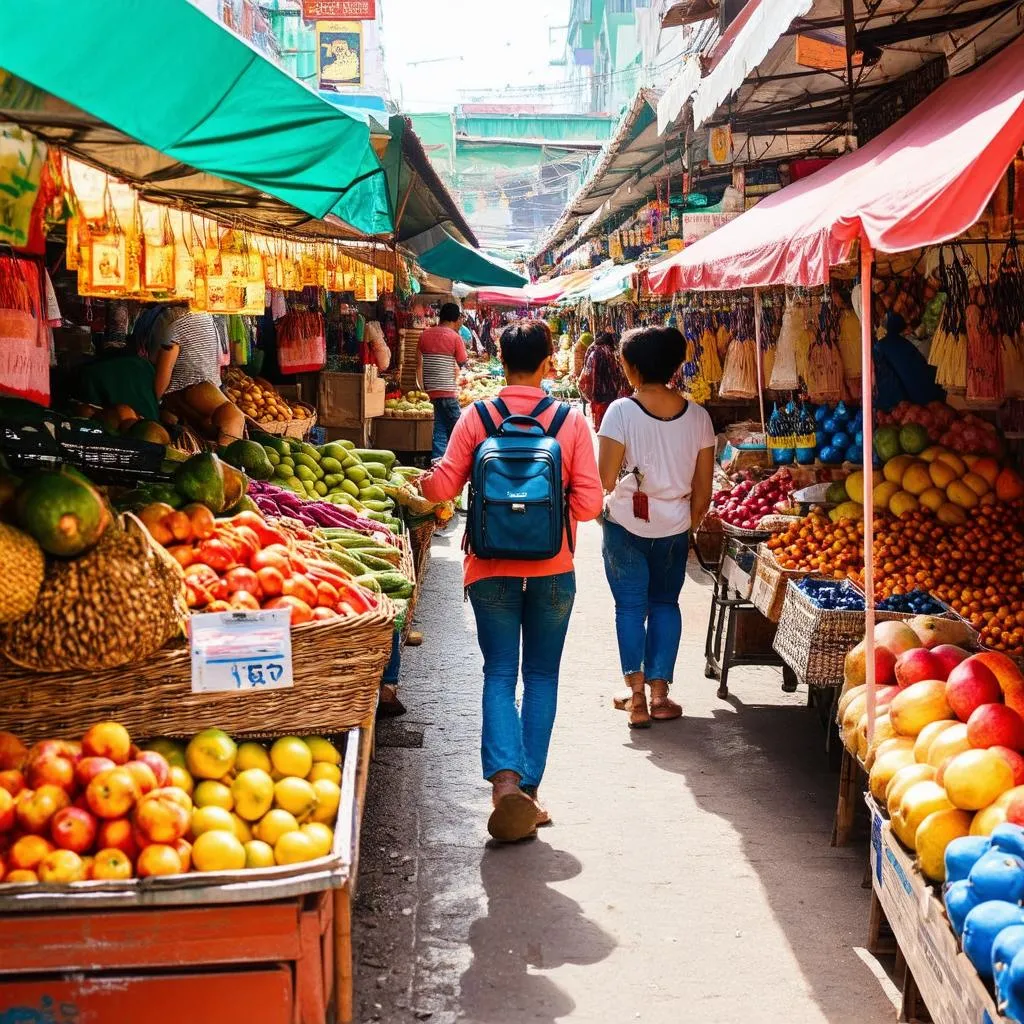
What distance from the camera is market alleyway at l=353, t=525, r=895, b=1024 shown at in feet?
11.8

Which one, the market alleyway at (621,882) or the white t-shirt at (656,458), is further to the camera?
the white t-shirt at (656,458)

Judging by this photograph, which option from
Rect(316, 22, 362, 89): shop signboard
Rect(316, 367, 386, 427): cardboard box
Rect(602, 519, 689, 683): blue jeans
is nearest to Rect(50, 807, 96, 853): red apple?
Rect(602, 519, 689, 683): blue jeans

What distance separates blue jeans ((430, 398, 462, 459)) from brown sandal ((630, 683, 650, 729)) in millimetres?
7653

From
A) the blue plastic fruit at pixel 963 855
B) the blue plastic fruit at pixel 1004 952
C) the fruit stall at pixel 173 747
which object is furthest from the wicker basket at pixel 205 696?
the blue plastic fruit at pixel 1004 952

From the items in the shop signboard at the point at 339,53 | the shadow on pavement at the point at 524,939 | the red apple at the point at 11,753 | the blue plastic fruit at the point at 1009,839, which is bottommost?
the shadow on pavement at the point at 524,939

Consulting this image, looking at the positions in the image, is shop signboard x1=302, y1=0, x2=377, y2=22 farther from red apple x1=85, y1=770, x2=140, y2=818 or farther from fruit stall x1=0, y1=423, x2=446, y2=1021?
red apple x1=85, y1=770, x2=140, y2=818

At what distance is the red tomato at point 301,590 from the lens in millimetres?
3877

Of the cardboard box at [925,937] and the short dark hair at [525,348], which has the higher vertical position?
the short dark hair at [525,348]

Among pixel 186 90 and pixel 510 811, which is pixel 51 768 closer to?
pixel 186 90

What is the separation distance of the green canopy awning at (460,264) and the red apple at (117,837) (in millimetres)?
9676

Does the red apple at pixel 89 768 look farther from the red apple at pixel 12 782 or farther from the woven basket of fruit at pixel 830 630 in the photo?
the woven basket of fruit at pixel 830 630

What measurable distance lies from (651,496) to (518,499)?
1.73 m

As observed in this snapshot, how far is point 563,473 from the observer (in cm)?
465

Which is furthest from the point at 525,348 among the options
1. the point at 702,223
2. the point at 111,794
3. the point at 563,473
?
the point at 702,223
